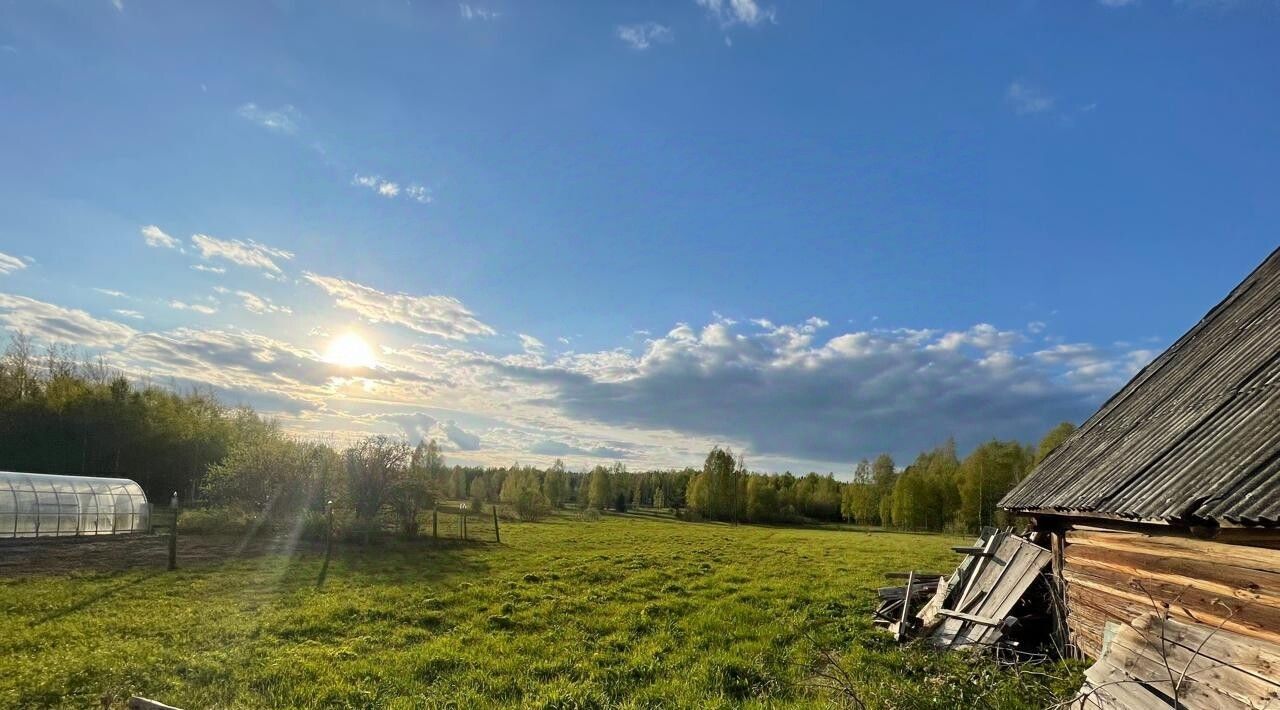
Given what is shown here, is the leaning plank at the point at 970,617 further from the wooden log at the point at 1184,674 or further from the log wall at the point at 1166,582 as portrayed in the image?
the wooden log at the point at 1184,674

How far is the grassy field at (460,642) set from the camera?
852 cm

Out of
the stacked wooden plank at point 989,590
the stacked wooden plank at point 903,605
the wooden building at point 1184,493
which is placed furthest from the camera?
the stacked wooden plank at point 903,605

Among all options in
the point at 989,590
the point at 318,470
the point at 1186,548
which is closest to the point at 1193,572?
the point at 1186,548

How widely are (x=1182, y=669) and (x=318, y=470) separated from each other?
36129 millimetres

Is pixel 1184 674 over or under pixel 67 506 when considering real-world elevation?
over

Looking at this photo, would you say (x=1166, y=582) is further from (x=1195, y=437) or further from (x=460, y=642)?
(x=460, y=642)

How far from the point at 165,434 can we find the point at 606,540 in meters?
43.3

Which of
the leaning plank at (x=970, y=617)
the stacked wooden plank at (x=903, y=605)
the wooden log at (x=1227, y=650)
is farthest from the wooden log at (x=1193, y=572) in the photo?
the stacked wooden plank at (x=903, y=605)

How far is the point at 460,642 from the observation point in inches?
447

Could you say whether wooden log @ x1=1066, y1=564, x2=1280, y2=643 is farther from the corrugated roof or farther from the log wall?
the corrugated roof

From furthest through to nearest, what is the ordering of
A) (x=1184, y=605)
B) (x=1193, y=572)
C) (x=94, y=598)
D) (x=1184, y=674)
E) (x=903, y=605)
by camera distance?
(x=94, y=598) < (x=903, y=605) < (x=1184, y=605) < (x=1193, y=572) < (x=1184, y=674)

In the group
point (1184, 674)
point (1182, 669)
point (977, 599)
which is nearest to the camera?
point (1184, 674)

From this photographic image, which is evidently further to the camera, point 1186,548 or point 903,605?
point 903,605

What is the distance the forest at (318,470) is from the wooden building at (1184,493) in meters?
28.5
